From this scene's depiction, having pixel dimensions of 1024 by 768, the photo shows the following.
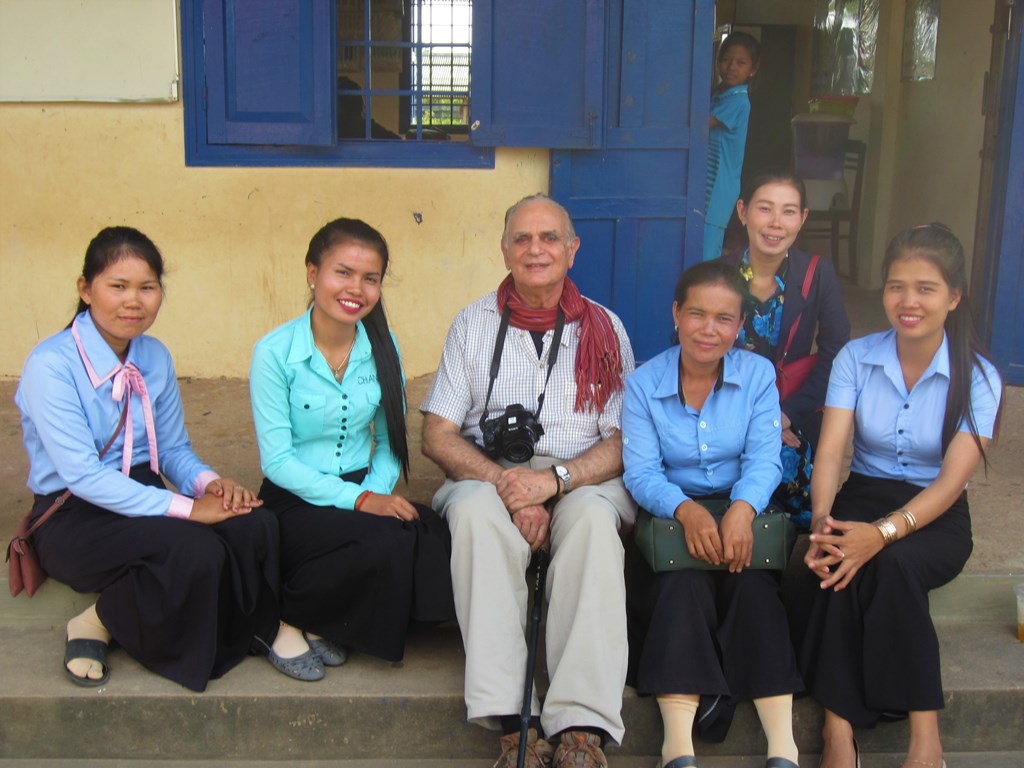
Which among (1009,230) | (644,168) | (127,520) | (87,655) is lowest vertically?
(87,655)

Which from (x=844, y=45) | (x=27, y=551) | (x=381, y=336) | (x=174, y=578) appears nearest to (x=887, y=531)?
(x=381, y=336)

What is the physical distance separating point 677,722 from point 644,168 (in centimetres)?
304

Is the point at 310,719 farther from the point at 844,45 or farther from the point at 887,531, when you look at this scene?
the point at 844,45

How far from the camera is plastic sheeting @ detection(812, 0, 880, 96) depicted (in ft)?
29.3

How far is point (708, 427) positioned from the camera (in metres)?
3.14

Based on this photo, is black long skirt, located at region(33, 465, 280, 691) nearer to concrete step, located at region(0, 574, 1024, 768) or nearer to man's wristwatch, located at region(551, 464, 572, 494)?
concrete step, located at region(0, 574, 1024, 768)

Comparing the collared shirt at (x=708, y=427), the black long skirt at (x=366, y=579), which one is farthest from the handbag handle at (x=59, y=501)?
the collared shirt at (x=708, y=427)

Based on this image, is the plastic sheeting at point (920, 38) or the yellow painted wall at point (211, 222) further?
the plastic sheeting at point (920, 38)

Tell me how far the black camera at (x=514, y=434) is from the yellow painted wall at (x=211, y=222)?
2.21 meters

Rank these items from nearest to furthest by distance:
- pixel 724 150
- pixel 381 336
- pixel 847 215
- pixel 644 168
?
pixel 381 336 → pixel 644 168 → pixel 724 150 → pixel 847 215

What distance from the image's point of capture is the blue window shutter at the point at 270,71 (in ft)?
16.5

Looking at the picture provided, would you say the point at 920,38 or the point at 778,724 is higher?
the point at 920,38

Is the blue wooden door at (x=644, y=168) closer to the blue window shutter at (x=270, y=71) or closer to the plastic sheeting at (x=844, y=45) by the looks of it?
the blue window shutter at (x=270, y=71)

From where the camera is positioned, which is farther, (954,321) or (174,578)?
(954,321)
